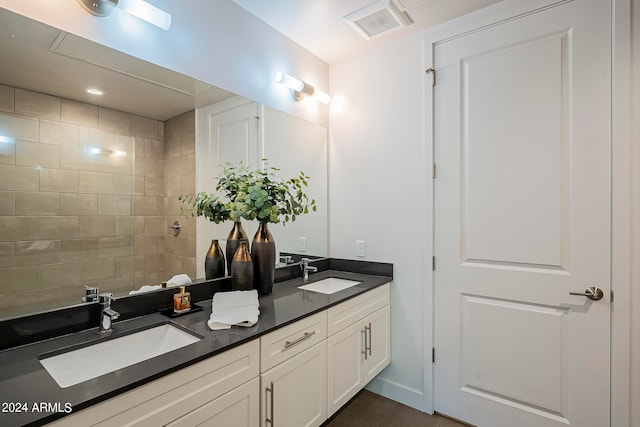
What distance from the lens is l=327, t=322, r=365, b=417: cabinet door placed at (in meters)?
1.69

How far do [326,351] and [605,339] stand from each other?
4.56ft

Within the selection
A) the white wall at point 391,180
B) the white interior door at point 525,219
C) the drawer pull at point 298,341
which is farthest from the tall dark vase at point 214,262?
the white interior door at point 525,219

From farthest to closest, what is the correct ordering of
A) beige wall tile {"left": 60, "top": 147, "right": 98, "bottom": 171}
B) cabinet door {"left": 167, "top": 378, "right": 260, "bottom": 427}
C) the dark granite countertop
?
beige wall tile {"left": 60, "top": 147, "right": 98, "bottom": 171}, cabinet door {"left": 167, "top": 378, "right": 260, "bottom": 427}, the dark granite countertop

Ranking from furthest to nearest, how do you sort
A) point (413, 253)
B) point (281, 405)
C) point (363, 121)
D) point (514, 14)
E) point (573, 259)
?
point (363, 121) < point (413, 253) < point (514, 14) < point (573, 259) < point (281, 405)

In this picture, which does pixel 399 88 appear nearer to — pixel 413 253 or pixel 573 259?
pixel 413 253

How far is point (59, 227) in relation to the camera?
128 centimetres

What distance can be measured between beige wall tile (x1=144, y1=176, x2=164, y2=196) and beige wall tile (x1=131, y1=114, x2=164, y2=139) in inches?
8.1

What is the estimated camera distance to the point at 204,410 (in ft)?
3.54

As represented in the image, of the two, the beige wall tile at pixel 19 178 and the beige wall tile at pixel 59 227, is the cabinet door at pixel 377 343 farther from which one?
the beige wall tile at pixel 19 178

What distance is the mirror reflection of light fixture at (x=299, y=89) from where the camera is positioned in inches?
84.4

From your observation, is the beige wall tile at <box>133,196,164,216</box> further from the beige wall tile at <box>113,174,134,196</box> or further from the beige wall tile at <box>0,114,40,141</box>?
the beige wall tile at <box>0,114,40,141</box>

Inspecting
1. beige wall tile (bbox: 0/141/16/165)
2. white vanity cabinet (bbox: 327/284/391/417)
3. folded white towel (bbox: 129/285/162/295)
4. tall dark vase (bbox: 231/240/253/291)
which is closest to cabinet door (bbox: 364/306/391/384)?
white vanity cabinet (bbox: 327/284/391/417)

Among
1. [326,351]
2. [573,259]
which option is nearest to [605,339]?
[573,259]

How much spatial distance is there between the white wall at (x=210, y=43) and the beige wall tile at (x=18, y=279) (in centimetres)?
93
